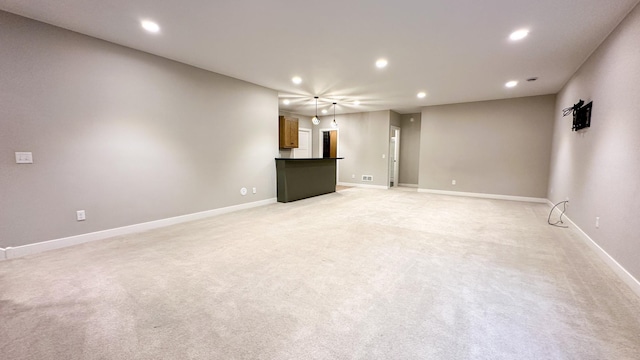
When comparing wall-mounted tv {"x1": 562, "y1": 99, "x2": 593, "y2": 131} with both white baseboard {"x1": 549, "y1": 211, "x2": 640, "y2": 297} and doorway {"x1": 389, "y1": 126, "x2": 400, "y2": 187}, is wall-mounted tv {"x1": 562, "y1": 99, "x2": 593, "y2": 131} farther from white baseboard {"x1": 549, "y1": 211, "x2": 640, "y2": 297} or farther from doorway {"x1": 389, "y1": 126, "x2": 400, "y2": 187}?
doorway {"x1": 389, "y1": 126, "x2": 400, "y2": 187}

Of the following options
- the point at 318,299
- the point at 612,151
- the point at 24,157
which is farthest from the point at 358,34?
the point at 24,157

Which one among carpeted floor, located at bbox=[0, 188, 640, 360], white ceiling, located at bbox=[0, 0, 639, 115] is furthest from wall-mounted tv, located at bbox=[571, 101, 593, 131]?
carpeted floor, located at bbox=[0, 188, 640, 360]

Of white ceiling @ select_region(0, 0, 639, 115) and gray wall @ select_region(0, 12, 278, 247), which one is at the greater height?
white ceiling @ select_region(0, 0, 639, 115)

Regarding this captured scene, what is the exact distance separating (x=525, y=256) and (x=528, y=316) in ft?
4.74

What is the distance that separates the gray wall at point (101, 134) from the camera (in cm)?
287

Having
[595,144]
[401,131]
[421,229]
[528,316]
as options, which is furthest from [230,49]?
[401,131]

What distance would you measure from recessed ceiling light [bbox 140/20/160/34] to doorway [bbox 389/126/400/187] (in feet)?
24.7

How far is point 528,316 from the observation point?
1857 mm

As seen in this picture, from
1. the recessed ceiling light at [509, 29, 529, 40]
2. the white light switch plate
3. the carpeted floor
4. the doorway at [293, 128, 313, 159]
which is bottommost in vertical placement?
the carpeted floor

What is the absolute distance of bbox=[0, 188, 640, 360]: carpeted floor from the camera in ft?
5.07

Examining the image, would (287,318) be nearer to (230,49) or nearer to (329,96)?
(230,49)

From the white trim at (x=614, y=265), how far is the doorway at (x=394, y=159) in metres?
5.99

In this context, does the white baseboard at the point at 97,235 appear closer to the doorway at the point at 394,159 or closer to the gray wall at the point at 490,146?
the gray wall at the point at 490,146

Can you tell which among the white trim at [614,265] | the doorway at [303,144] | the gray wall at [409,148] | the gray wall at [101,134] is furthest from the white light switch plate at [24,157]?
the gray wall at [409,148]
